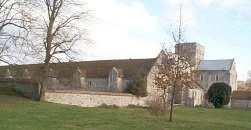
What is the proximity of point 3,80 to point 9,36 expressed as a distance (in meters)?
15.6

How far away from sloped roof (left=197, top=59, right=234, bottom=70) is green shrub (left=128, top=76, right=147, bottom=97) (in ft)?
144

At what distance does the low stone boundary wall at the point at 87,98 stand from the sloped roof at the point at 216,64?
179 ft

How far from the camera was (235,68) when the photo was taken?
106m

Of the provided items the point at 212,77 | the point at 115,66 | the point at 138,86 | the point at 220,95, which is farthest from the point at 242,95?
the point at 138,86

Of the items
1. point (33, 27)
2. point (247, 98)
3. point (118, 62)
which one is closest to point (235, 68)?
point (247, 98)

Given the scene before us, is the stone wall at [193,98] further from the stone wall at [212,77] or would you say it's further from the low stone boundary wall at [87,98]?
the low stone boundary wall at [87,98]

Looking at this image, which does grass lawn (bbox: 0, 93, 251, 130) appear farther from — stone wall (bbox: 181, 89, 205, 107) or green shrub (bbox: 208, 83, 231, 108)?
stone wall (bbox: 181, 89, 205, 107)

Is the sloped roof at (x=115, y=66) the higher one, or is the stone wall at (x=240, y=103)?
the sloped roof at (x=115, y=66)

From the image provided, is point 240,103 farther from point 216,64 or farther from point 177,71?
point 177,71

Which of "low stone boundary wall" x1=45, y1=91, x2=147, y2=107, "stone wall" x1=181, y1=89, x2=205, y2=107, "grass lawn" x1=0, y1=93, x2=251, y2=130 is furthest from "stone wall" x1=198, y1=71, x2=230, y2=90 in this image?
"grass lawn" x1=0, y1=93, x2=251, y2=130

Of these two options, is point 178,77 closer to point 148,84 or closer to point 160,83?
point 160,83

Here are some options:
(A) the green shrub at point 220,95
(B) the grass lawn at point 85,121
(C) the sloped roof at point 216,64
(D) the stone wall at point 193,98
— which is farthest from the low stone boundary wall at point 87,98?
(C) the sloped roof at point 216,64

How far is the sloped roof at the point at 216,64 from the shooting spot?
4104 inches

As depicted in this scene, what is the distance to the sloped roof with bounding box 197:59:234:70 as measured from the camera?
10425 centimetres
